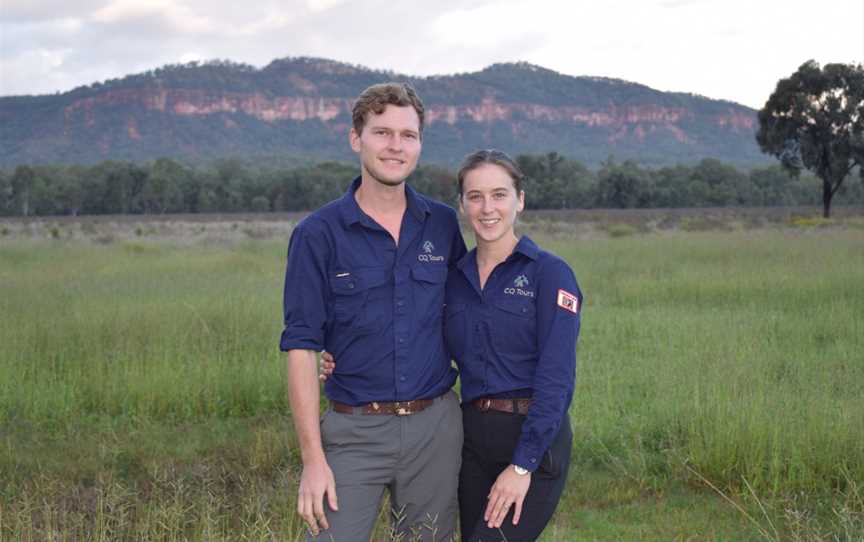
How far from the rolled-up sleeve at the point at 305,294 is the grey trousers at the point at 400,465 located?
15.6 inches

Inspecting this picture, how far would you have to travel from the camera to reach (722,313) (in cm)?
1277

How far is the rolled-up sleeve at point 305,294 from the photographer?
355cm

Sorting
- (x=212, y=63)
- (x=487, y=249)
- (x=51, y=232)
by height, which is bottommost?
(x=51, y=232)

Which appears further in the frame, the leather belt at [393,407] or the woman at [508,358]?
the leather belt at [393,407]

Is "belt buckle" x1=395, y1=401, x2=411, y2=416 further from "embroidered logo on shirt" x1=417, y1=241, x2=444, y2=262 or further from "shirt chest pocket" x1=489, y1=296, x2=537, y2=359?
"embroidered logo on shirt" x1=417, y1=241, x2=444, y2=262

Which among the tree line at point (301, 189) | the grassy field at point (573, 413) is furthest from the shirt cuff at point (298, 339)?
the tree line at point (301, 189)

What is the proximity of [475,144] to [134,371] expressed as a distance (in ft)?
450

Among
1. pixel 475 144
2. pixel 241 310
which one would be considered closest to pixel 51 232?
pixel 241 310

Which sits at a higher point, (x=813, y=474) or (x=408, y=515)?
(x=408, y=515)

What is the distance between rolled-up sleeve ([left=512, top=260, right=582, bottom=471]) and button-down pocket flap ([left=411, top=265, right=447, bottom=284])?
1.43 ft

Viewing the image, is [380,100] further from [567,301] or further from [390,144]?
[567,301]

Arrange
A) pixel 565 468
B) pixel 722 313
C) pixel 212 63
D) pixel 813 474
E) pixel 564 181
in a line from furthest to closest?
1. pixel 212 63
2. pixel 564 181
3. pixel 722 313
4. pixel 813 474
5. pixel 565 468

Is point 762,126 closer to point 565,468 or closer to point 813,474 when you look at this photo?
point 813,474

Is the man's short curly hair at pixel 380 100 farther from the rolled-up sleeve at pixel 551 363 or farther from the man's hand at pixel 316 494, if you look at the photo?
the man's hand at pixel 316 494
